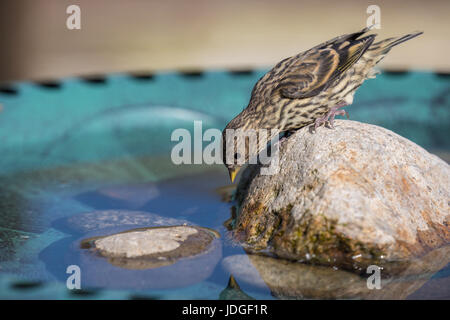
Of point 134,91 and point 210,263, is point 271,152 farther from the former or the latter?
point 134,91

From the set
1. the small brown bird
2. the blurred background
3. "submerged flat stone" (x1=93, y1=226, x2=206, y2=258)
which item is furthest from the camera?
the blurred background

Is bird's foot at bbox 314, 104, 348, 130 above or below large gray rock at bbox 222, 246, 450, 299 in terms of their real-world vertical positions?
above

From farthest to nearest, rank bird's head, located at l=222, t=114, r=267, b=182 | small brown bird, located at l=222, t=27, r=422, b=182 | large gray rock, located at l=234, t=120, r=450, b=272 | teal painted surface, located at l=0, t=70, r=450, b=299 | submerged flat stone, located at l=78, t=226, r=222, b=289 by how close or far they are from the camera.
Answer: teal painted surface, located at l=0, t=70, r=450, b=299 → small brown bird, located at l=222, t=27, r=422, b=182 → bird's head, located at l=222, t=114, r=267, b=182 → large gray rock, located at l=234, t=120, r=450, b=272 → submerged flat stone, located at l=78, t=226, r=222, b=289

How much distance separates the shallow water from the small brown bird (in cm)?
69

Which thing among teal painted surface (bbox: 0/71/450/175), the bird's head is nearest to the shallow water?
the bird's head

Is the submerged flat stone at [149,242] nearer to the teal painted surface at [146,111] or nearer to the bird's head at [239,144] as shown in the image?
the bird's head at [239,144]

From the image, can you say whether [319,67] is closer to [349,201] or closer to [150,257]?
[349,201]

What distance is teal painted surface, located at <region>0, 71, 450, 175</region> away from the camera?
20.3 ft

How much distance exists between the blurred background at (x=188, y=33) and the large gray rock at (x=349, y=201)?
5.54 m

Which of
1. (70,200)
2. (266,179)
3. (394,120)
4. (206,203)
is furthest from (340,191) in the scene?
(394,120)

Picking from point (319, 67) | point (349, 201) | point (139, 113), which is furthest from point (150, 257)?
point (139, 113)

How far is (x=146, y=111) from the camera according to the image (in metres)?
6.60

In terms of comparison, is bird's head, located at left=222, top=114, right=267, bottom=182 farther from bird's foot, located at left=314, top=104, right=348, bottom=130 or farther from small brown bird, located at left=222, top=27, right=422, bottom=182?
bird's foot, located at left=314, top=104, right=348, bottom=130

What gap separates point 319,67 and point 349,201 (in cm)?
130
